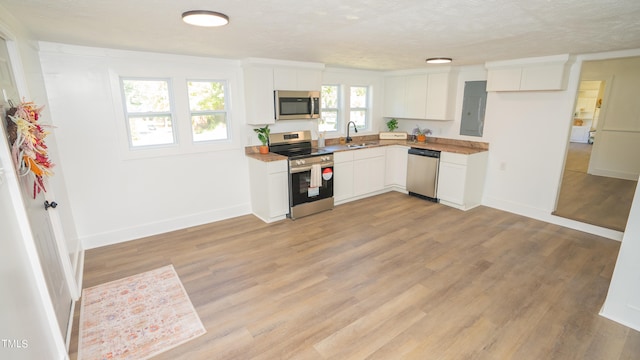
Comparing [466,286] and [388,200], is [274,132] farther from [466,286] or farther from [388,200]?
[466,286]

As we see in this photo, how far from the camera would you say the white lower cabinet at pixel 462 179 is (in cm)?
479

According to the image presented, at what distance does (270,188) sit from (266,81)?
1.55 m

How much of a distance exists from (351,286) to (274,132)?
2.84 m

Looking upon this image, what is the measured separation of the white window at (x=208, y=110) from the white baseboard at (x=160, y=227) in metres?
1.10

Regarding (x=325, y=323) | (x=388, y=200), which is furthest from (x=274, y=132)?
(x=325, y=323)

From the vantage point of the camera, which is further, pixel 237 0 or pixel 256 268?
pixel 256 268

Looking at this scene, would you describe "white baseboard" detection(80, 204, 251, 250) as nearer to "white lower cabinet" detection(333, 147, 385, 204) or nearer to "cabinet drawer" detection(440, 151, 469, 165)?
"white lower cabinet" detection(333, 147, 385, 204)

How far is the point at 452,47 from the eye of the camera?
3365mm

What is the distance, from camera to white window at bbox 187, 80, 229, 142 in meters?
4.17

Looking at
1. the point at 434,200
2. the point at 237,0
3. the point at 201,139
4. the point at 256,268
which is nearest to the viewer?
the point at 237,0

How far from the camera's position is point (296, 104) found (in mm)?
4770

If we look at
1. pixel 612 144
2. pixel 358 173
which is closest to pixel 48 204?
pixel 358 173

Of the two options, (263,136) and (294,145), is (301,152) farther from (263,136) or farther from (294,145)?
(263,136)

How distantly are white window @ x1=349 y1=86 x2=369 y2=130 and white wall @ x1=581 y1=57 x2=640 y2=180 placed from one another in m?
4.35
